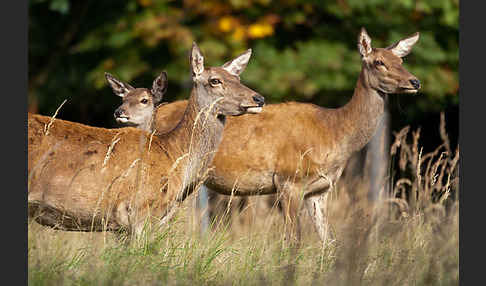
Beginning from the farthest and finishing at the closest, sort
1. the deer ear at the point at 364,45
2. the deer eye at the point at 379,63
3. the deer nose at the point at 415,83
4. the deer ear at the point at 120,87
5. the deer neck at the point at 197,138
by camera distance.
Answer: the deer ear at the point at 120,87 → the deer ear at the point at 364,45 → the deer eye at the point at 379,63 → the deer nose at the point at 415,83 → the deer neck at the point at 197,138

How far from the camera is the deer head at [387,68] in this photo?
306 inches

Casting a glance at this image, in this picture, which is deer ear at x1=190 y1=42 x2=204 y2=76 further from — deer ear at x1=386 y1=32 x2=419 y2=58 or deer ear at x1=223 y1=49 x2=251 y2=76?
deer ear at x1=386 y1=32 x2=419 y2=58

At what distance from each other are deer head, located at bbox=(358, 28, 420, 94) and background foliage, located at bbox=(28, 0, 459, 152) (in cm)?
326

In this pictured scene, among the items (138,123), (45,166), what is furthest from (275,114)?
(45,166)

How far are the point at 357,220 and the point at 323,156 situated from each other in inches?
81.7

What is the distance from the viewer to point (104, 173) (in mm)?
6078

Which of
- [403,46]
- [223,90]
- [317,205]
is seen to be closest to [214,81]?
[223,90]

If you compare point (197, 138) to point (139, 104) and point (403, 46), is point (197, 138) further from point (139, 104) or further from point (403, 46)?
point (403, 46)

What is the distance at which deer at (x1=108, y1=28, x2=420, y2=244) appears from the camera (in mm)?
8039

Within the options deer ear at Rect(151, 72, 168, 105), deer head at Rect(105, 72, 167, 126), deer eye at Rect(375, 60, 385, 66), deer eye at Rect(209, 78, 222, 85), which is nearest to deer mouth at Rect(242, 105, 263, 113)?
deer eye at Rect(209, 78, 222, 85)

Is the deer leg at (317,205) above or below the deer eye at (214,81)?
below

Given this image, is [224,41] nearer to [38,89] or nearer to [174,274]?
[38,89]

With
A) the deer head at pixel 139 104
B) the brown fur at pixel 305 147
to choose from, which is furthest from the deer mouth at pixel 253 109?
the deer head at pixel 139 104

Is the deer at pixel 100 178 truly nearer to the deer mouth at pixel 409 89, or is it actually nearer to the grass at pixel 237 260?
the grass at pixel 237 260
